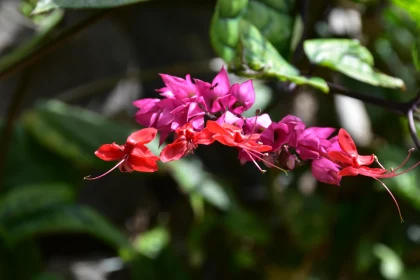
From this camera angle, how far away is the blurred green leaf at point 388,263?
4.55 ft

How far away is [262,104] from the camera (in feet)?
4.40

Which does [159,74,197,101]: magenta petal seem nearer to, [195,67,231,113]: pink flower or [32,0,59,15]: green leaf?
[195,67,231,113]: pink flower

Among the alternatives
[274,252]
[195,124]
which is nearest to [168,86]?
[195,124]

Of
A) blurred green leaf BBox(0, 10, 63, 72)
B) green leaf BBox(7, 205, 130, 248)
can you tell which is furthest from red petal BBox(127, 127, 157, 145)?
green leaf BBox(7, 205, 130, 248)

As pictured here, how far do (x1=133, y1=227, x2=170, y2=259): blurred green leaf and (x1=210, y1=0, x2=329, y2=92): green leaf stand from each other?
0.92 m

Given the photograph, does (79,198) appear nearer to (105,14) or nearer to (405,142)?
(405,142)

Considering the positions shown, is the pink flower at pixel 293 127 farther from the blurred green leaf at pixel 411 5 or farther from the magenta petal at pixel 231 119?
the blurred green leaf at pixel 411 5

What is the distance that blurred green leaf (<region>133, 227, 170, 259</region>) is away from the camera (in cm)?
144

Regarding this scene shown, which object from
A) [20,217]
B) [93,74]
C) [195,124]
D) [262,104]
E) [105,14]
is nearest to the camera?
[195,124]

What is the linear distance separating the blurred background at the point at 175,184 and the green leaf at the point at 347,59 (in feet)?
0.72

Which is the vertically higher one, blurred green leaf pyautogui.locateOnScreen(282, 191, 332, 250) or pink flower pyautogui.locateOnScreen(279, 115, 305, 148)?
pink flower pyautogui.locateOnScreen(279, 115, 305, 148)

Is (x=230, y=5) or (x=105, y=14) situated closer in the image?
(x=230, y=5)

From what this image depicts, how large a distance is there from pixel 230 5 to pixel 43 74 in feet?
4.39

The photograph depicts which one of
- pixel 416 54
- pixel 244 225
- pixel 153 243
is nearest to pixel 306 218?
pixel 244 225
